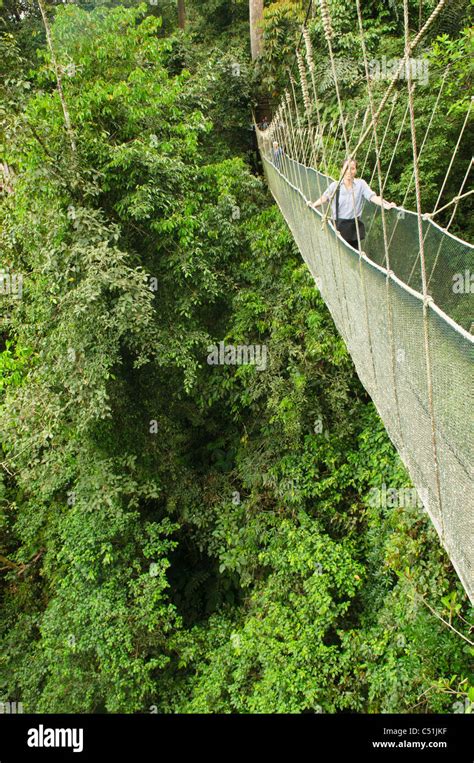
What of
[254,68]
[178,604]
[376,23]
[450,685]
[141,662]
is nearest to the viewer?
[450,685]

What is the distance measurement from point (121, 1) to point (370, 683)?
9581 millimetres

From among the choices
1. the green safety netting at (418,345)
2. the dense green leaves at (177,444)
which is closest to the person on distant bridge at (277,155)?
the dense green leaves at (177,444)

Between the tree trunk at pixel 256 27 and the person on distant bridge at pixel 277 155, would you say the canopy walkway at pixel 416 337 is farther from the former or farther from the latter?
the tree trunk at pixel 256 27

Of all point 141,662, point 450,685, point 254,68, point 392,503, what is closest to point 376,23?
point 254,68

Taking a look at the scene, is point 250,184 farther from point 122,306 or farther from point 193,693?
point 193,693

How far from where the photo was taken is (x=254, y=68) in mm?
7512

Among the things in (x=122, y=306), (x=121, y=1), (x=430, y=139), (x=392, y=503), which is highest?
(x=121, y=1)

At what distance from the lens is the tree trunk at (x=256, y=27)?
7.46m

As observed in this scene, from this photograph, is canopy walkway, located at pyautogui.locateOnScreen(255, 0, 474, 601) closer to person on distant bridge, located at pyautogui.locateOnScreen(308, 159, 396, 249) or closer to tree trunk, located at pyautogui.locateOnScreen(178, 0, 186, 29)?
person on distant bridge, located at pyautogui.locateOnScreen(308, 159, 396, 249)

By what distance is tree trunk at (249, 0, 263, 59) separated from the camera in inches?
294

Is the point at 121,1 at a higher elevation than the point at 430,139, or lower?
higher

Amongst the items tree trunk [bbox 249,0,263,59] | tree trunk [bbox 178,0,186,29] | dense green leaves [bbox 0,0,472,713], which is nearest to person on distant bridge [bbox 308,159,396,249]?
dense green leaves [bbox 0,0,472,713]

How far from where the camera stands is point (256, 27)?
745 cm

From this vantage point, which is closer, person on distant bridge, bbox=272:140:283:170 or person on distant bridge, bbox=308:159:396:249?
person on distant bridge, bbox=308:159:396:249
